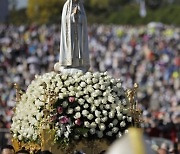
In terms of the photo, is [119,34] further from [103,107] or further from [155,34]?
[103,107]

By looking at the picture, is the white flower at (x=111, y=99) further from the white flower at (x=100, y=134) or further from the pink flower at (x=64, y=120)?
the pink flower at (x=64, y=120)

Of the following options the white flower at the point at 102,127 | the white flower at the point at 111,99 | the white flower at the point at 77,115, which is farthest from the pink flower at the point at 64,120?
the white flower at the point at 111,99

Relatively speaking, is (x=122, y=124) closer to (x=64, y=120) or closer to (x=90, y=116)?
(x=90, y=116)

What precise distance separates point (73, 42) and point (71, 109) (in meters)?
1.11

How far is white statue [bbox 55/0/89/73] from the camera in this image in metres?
10.8

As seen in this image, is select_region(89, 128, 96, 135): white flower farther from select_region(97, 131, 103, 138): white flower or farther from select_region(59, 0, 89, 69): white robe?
select_region(59, 0, 89, 69): white robe

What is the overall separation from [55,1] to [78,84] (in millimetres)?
99150

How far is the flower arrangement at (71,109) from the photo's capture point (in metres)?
9.97

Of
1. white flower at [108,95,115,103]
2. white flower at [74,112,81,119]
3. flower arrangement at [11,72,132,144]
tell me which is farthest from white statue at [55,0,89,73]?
white flower at [74,112,81,119]

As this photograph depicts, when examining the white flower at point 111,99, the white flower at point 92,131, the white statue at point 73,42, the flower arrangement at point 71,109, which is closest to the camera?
the flower arrangement at point 71,109

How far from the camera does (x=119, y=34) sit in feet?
165

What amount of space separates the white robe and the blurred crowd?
14.0 metres

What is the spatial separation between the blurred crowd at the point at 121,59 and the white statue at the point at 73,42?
46.0ft

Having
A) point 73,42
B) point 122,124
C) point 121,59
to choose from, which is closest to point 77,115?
point 122,124
